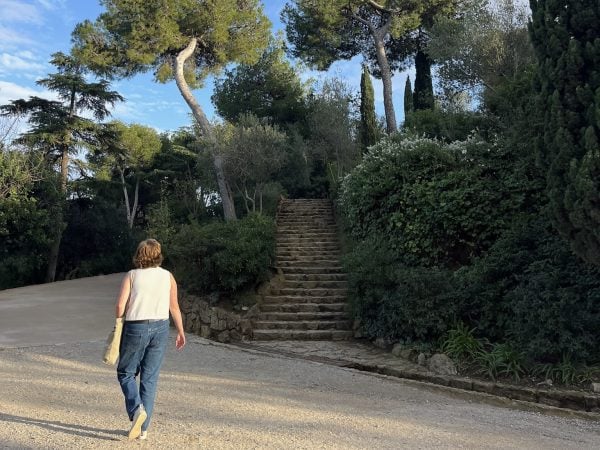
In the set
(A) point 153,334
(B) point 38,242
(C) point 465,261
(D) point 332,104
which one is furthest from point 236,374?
(D) point 332,104

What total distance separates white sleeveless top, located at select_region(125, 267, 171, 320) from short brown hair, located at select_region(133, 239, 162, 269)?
4cm

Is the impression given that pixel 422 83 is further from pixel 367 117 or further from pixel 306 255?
pixel 306 255

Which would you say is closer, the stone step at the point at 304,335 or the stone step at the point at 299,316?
the stone step at the point at 304,335

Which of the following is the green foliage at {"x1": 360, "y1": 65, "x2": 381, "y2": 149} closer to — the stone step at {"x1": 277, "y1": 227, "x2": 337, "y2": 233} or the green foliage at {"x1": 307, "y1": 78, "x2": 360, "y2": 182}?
the green foliage at {"x1": 307, "y1": 78, "x2": 360, "y2": 182}

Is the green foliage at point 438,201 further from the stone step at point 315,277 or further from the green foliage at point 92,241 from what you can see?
the green foliage at point 92,241

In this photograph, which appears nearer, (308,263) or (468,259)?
(468,259)

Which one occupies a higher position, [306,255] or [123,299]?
[306,255]

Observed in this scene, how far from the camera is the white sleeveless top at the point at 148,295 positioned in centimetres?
363

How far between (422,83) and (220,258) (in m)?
16.4

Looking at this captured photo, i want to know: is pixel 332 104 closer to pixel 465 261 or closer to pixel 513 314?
pixel 465 261

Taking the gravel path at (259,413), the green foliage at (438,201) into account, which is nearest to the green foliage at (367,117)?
the green foliage at (438,201)

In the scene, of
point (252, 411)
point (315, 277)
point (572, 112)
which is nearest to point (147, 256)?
point (252, 411)

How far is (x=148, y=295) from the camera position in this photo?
3.67 meters

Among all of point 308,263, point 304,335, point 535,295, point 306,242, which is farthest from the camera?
point 306,242
